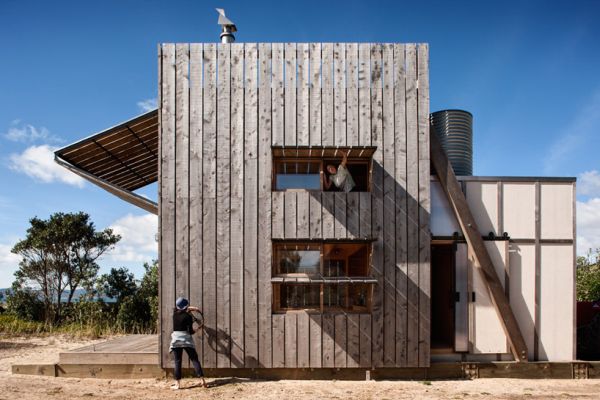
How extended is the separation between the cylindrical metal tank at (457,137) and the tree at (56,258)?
1444cm

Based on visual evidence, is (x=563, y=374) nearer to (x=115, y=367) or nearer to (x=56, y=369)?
(x=115, y=367)

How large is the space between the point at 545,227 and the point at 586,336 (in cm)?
295

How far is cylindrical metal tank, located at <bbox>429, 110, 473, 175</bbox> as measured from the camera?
948cm

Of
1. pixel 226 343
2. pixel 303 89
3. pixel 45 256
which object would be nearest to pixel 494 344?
pixel 226 343

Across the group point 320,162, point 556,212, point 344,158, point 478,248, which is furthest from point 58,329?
point 556,212

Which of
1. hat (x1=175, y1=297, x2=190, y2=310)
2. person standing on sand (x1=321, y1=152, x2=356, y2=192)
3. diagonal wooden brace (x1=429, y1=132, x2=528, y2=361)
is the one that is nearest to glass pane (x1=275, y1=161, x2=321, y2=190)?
person standing on sand (x1=321, y1=152, x2=356, y2=192)

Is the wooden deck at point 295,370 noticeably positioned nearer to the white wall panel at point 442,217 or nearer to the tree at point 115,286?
the white wall panel at point 442,217

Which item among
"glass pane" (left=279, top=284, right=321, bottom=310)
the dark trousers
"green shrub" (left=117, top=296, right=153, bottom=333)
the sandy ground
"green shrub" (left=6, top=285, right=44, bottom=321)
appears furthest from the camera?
"green shrub" (left=6, top=285, right=44, bottom=321)

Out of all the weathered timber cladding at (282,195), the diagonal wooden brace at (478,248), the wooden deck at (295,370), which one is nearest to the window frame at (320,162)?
the weathered timber cladding at (282,195)

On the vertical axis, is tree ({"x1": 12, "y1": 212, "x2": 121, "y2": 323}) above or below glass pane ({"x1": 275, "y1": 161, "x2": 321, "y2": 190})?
below

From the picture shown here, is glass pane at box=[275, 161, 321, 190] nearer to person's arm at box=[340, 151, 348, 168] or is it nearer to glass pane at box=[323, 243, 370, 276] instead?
person's arm at box=[340, 151, 348, 168]

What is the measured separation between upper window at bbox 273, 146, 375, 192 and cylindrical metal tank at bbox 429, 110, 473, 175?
2.41 meters

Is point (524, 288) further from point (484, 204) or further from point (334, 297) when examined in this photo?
point (334, 297)

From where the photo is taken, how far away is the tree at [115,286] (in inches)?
653
